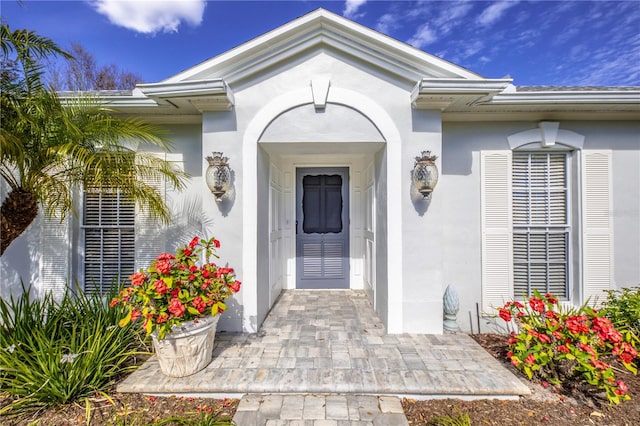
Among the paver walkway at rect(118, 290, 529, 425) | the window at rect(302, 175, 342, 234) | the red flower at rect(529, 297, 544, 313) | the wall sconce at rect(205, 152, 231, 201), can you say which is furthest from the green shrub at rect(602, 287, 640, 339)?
the wall sconce at rect(205, 152, 231, 201)

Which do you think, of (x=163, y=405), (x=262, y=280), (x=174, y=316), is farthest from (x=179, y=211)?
(x=163, y=405)

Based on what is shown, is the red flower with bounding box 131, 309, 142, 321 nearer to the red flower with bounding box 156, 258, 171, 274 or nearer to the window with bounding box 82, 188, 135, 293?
the red flower with bounding box 156, 258, 171, 274

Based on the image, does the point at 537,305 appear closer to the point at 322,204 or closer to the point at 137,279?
the point at 322,204

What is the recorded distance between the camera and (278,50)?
364cm

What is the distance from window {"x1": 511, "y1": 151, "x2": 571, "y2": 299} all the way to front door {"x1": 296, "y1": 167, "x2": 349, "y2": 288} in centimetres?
283

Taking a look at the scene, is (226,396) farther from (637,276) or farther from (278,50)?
(637,276)

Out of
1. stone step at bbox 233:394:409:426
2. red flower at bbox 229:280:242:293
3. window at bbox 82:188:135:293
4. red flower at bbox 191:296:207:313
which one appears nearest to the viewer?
stone step at bbox 233:394:409:426

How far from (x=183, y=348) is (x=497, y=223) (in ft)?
14.4

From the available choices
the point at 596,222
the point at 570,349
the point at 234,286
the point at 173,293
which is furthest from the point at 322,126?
the point at 596,222

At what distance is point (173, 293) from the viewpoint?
2.71 m

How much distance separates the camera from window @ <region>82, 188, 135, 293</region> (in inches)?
168

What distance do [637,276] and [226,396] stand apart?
5.83 metres

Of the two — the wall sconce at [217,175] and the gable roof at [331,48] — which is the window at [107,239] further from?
the gable roof at [331,48]

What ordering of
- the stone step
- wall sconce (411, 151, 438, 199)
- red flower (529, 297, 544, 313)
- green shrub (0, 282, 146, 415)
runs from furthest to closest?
wall sconce (411, 151, 438, 199) → red flower (529, 297, 544, 313) → green shrub (0, 282, 146, 415) → the stone step
